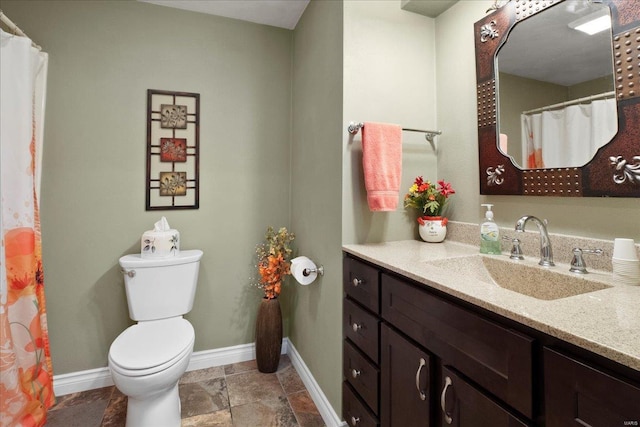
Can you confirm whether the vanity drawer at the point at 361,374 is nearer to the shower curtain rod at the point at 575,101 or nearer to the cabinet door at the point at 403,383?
the cabinet door at the point at 403,383

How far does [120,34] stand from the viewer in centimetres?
191

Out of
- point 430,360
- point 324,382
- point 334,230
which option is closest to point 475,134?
point 334,230

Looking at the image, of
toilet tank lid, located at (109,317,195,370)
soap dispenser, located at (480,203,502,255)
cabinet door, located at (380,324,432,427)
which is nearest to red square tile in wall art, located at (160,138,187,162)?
toilet tank lid, located at (109,317,195,370)

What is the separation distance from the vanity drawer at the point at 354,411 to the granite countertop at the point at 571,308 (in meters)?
0.64

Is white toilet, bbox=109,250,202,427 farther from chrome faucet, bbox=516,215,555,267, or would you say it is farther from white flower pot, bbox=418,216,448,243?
chrome faucet, bbox=516,215,555,267

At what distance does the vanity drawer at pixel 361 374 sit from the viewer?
1.20m

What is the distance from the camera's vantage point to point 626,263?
90cm

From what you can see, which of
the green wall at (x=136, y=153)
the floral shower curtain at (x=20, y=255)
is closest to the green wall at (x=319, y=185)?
the green wall at (x=136, y=153)

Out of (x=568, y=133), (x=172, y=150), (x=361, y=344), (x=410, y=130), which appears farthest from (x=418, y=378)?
(x=172, y=150)

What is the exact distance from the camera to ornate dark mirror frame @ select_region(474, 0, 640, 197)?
94cm

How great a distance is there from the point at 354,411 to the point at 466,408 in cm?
70

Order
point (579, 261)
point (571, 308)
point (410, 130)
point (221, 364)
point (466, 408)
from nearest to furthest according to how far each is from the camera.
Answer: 1. point (571, 308)
2. point (466, 408)
3. point (579, 261)
4. point (410, 130)
5. point (221, 364)

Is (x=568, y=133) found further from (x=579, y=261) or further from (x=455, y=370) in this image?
(x=455, y=370)

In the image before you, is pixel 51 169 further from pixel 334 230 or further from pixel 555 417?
pixel 555 417
